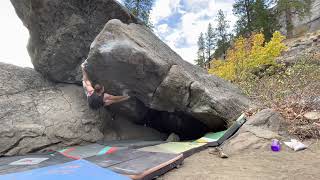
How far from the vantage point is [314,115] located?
6.38 meters

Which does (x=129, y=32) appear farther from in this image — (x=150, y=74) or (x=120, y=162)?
(x=120, y=162)

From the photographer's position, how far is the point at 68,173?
3918 mm

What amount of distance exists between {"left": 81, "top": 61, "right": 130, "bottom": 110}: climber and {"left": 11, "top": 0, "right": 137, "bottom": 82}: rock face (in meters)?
1.54

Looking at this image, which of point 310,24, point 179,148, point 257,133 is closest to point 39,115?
point 179,148

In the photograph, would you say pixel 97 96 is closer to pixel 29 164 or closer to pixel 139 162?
pixel 29 164

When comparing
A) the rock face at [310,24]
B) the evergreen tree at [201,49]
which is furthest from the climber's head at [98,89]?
the evergreen tree at [201,49]

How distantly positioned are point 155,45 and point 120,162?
406 cm

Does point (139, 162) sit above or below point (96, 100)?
below

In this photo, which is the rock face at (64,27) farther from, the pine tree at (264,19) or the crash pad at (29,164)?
the pine tree at (264,19)

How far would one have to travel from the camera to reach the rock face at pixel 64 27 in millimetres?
8289

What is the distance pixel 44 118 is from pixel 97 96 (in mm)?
1406

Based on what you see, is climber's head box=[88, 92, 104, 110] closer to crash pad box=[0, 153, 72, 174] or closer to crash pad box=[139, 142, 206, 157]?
crash pad box=[139, 142, 206, 157]

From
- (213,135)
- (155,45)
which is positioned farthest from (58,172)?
(155,45)

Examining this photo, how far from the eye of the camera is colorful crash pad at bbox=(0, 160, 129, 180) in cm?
375
